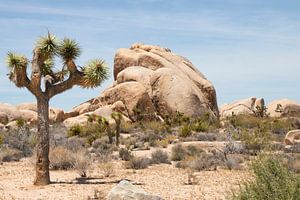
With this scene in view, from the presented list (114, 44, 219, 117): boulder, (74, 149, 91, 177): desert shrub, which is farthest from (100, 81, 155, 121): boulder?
(74, 149, 91, 177): desert shrub

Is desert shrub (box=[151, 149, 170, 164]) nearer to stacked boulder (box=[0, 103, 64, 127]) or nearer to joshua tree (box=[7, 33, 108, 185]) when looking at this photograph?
joshua tree (box=[7, 33, 108, 185])

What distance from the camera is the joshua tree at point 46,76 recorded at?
13617 mm

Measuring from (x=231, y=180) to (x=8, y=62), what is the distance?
6826 mm

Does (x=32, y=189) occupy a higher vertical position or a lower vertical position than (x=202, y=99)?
lower

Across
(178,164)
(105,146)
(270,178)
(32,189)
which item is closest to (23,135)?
(105,146)

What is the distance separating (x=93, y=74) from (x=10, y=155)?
290 inches

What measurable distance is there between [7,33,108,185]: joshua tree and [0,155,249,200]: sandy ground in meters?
0.87

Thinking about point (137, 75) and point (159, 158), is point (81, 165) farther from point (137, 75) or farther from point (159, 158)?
point (137, 75)

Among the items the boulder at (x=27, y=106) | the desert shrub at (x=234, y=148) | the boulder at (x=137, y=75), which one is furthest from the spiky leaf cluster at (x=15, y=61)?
the boulder at (x=27, y=106)

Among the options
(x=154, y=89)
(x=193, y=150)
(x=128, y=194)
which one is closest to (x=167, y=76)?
(x=154, y=89)

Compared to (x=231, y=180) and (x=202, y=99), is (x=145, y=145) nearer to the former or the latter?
(x=231, y=180)

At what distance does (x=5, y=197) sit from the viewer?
11.4 meters

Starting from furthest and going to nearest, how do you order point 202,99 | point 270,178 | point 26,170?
point 202,99 < point 26,170 < point 270,178

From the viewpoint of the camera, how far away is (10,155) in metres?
19.5
